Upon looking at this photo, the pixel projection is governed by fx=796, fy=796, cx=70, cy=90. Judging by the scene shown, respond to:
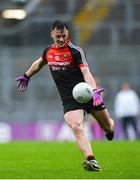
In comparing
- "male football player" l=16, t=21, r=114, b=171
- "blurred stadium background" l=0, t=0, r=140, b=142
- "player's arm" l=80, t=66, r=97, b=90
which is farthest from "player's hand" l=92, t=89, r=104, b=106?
"blurred stadium background" l=0, t=0, r=140, b=142

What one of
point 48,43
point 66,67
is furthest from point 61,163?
point 48,43

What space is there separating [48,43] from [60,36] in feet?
62.9

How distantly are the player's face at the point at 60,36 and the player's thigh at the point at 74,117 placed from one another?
41.5 inches

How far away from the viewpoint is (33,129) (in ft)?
95.2

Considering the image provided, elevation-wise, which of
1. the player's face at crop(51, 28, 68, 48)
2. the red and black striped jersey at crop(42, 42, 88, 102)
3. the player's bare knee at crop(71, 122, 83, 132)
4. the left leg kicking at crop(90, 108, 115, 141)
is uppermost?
the player's face at crop(51, 28, 68, 48)

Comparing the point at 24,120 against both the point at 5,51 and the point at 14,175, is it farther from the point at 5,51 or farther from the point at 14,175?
the point at 14,175

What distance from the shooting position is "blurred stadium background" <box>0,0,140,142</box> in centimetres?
2973

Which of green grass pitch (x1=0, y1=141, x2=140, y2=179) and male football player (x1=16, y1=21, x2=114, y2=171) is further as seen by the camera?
male football player (x1=16, y1=21, x2=114, y2=171)

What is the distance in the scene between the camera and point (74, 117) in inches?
484

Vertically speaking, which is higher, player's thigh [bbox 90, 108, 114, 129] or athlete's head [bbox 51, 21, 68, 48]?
athlete's head [bbox 51, 21, 68, 48]

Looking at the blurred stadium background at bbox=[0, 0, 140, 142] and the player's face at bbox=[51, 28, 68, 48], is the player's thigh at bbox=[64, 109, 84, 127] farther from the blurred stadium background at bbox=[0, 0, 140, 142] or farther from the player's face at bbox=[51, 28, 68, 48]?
the blurred stadium background at bbox=[0, 0, 140, 142]

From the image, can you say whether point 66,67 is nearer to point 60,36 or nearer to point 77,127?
point 60,36

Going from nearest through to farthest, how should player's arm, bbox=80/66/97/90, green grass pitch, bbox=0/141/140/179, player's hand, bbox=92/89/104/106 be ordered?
1. green grass pitch, bbox=0/141/140/179
2. player's hand, bbox=92/89/104/106
3. player's arm, bbox=80/66/97/90

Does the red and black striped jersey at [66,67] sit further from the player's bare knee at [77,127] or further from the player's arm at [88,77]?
the player's bare knee at [77,127]
